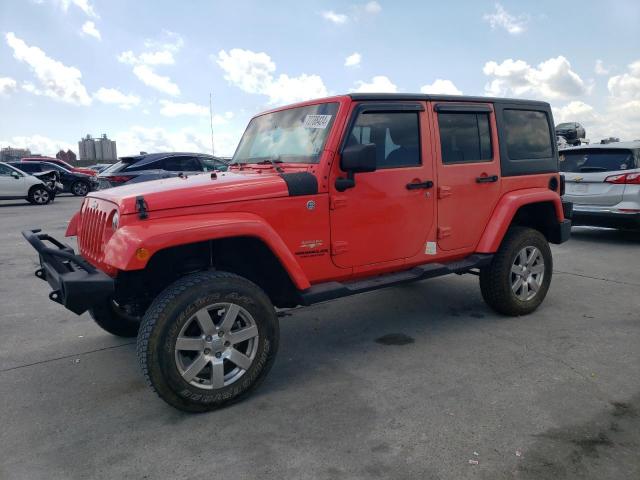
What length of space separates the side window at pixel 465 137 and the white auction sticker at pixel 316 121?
1081 millimetres

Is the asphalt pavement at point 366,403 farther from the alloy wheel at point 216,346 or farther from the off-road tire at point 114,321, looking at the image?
the alloy wheel at point 216,346

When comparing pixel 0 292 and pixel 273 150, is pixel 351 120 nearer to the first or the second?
pixel 273 150

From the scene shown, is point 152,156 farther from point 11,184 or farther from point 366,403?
point 366,403

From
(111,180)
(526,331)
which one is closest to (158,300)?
(526,331)

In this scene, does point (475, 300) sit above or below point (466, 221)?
below

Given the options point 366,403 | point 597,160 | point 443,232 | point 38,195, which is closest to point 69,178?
point 38,195

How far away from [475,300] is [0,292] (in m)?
5.55

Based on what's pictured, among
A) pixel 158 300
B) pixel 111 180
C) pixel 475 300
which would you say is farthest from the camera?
pixel 111 180

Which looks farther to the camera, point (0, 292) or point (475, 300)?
point (0, 292)

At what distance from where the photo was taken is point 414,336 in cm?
445

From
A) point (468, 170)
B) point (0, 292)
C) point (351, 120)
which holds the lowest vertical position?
point (0, 292)

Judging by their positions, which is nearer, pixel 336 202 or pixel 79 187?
pixel 336 202

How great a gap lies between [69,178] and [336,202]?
A: 2122cm

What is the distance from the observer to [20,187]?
17.8 meters
